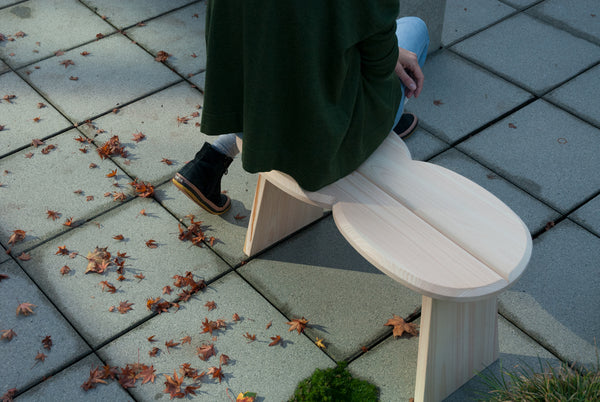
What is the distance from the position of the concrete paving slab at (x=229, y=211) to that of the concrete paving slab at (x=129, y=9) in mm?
1844

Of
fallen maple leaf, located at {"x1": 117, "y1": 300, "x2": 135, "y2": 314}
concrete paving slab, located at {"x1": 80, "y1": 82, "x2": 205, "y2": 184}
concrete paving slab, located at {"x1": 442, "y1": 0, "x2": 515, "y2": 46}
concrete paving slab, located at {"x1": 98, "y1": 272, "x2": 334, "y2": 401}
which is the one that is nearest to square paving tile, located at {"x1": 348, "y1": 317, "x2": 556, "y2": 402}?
concrete paving slab, located at {"x1": 98, "y1": 272, "x2": 334, "y2": 401}

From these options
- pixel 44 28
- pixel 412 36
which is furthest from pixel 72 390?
pixel 44 28

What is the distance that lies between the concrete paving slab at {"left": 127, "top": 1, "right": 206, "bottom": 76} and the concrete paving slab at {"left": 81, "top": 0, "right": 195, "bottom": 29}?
9cm

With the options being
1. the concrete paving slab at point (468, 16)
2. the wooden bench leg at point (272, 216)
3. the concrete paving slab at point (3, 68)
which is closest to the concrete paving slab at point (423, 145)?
the wooden bench leg at point (272, 216)

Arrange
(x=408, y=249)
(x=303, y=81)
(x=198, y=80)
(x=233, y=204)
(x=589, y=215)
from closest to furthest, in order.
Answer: (x=303, y=81) < (x=408, y=249) < (x=589, y=215) < (x=233, y=204) < (x=198, y=80)

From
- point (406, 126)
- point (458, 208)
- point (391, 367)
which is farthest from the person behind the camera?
point (406, 126)

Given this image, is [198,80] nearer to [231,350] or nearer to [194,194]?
[194,194]

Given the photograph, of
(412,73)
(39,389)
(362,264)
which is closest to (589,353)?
(362,264)

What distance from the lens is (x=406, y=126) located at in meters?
3.96

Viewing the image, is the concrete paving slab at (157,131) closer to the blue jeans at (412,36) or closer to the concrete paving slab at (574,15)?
the blue jeans at (412,36)

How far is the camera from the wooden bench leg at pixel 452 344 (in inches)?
95.3

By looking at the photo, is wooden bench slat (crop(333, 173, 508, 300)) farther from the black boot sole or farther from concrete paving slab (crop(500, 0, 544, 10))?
concrete paving slab (crop(500, 0, 544, 10))

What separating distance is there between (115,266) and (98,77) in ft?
5.60

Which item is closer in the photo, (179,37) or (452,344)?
(452,344)
